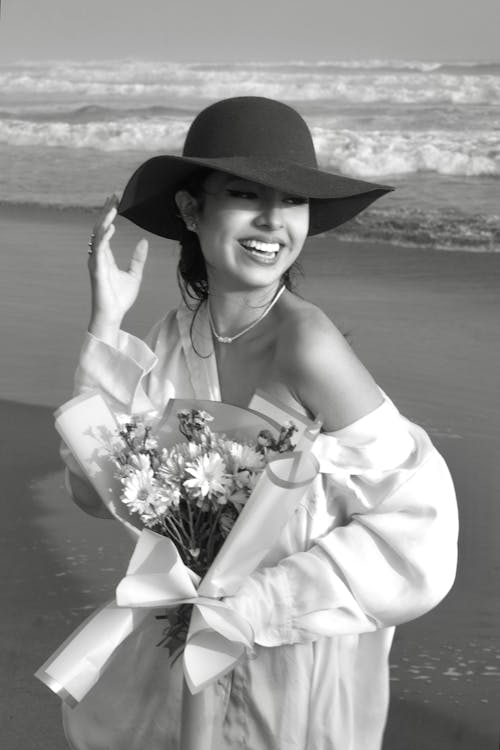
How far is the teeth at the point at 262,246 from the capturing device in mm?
1807

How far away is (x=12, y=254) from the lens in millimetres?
5523

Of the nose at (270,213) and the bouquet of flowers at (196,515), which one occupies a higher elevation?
the nose at (270,213)

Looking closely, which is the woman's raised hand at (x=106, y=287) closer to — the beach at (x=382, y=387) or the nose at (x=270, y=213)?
the nose at (x=270, y=213)

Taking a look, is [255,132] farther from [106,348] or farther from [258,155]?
[106,348]

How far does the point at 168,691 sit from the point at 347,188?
2.67 feet

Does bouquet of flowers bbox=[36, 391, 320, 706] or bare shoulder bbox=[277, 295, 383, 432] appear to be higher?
bare shoulder bbox=[277, 295, 383, 432]

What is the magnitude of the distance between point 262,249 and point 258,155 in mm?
140

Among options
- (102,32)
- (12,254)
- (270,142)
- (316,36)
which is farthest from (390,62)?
(270,142)

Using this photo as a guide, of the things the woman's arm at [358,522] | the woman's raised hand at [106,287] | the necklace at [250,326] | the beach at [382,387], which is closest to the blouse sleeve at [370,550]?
the woman's arm at [358,522]

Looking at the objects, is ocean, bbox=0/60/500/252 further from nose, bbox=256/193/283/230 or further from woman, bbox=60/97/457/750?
nose, bbox=256/193/283/230

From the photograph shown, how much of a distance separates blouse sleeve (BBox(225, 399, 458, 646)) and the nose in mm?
316

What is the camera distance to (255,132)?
5.92ft

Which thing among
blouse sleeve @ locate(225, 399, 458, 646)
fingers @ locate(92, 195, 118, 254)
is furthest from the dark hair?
blouse sleeve @ locate(225, 399, 458, 646)

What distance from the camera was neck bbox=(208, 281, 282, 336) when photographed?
74.8 inches
